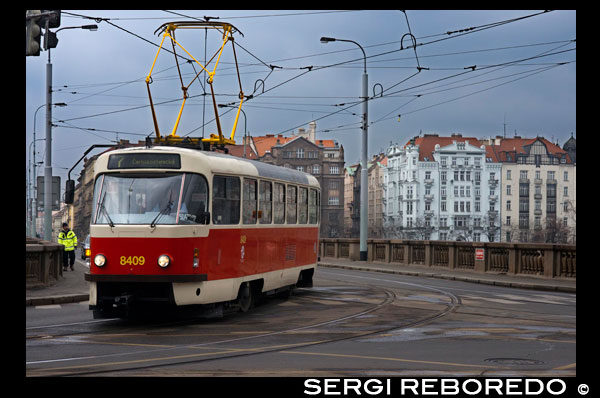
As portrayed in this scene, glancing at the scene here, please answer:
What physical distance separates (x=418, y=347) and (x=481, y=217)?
136126mm

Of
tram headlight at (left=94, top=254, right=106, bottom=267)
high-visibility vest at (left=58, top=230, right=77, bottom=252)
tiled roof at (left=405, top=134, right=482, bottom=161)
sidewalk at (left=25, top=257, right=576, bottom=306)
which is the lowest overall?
sidewalk at (left=25, top=257, right=576, bottom=306)

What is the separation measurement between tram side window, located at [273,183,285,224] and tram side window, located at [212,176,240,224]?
2.39 metres

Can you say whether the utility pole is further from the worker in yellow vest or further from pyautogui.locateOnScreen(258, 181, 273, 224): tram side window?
pyautogui.locateOnScreen(258, 181, 273, 224): tram side window

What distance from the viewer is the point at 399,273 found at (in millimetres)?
33250

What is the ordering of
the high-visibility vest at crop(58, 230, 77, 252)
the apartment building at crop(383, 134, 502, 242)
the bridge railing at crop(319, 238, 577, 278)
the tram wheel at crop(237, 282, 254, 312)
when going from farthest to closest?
the apartment building at crop(383, 134, 502, 242) → the high-visibility vest at crop(58, 230, 77, 252) → the bridge railing at crop(319, 238, 577, 278) → the tram wheel at crop(237, 282, 254, 312)

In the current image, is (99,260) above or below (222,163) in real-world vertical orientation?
below

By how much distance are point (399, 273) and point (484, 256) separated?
335 centimetres

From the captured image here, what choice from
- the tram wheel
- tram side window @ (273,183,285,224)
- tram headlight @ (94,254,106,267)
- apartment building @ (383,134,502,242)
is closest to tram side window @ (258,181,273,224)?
tram side window @ (273,183,285,224)

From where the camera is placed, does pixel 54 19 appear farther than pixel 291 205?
No

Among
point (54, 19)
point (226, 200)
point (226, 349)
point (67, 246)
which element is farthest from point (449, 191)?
point (226, 349)

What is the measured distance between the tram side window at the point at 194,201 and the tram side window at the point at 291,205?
473 cm

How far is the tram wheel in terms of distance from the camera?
16.4 meters

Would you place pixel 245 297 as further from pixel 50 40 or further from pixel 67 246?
pixel 67 246
